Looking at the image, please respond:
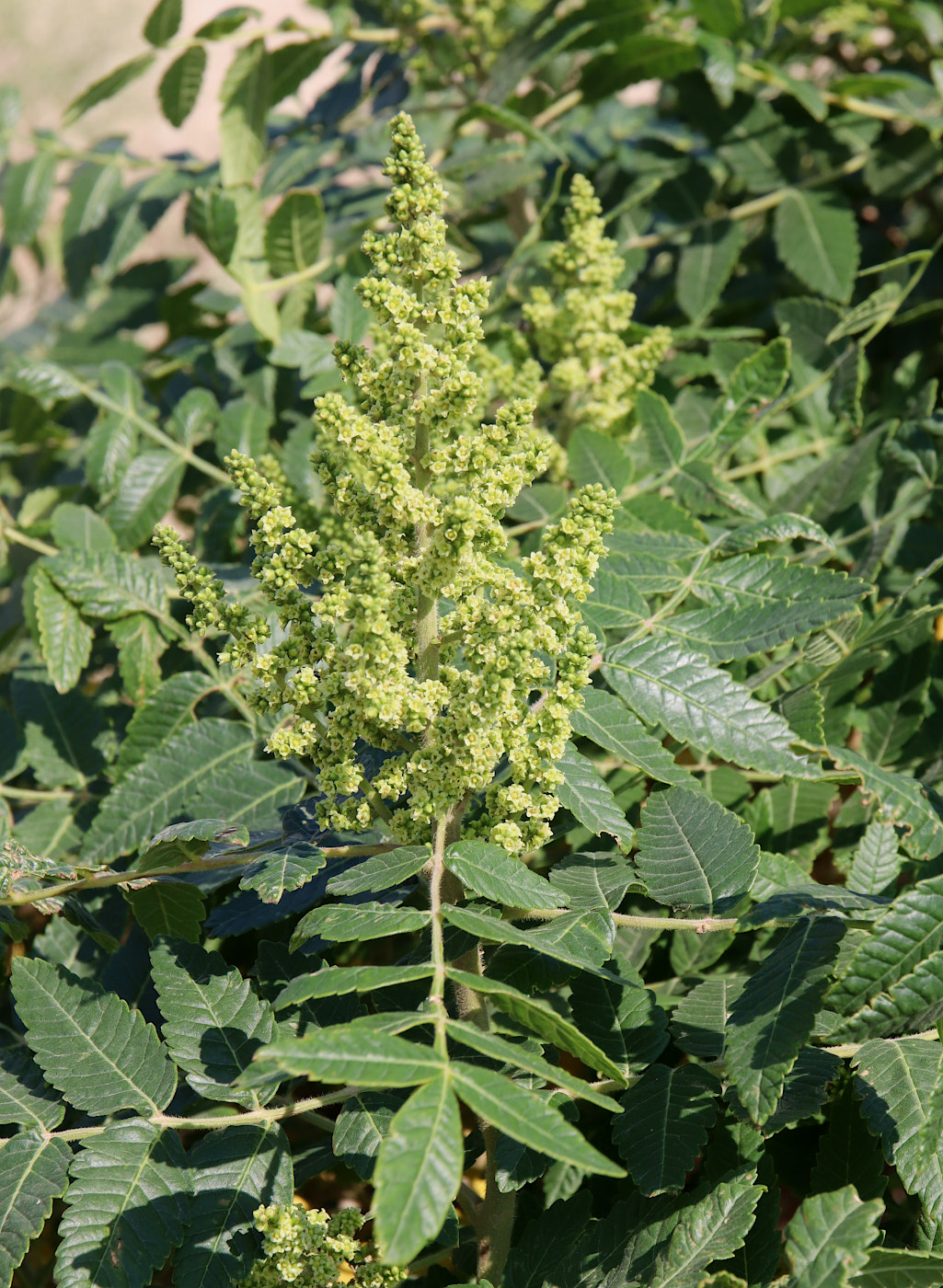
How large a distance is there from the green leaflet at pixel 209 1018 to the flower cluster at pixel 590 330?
114 cm

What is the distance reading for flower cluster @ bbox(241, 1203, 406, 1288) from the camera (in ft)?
4.02

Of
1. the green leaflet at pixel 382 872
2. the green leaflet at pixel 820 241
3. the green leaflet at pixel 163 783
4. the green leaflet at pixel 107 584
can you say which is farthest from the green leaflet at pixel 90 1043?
the green leaflet at pixel 820 241

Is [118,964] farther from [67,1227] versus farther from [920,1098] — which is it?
[920,1098]

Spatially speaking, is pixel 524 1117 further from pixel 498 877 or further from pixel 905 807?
pixel 905 807

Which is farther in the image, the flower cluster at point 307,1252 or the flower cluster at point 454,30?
the flower cluster at point 454,30

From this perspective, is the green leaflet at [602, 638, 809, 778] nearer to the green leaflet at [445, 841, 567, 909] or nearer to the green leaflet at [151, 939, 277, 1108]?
the green leaflet at [445, 841, 567, 909]

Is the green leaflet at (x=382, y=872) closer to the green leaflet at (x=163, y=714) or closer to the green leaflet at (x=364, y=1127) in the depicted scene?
the green leaflet at (x=364, y=1127)

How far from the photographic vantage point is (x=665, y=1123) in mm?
1316

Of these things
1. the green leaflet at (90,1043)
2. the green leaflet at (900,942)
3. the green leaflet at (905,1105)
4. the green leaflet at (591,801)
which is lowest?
the green leaflet at (905,1105)

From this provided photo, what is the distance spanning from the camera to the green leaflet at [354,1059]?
38.0 inches

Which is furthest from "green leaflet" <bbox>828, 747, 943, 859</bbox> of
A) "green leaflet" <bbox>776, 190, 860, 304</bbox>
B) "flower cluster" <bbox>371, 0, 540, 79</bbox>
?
"flower cluster" <bbox>371, 0, 540, 79</bbox>

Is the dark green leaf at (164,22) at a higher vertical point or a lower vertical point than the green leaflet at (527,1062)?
higher

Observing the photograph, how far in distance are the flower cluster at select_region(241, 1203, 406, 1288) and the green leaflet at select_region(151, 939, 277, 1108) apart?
15 centimetres

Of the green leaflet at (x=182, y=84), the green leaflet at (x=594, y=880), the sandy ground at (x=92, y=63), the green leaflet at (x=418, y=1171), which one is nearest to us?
the green leaflet at (x=418, y=1171)
